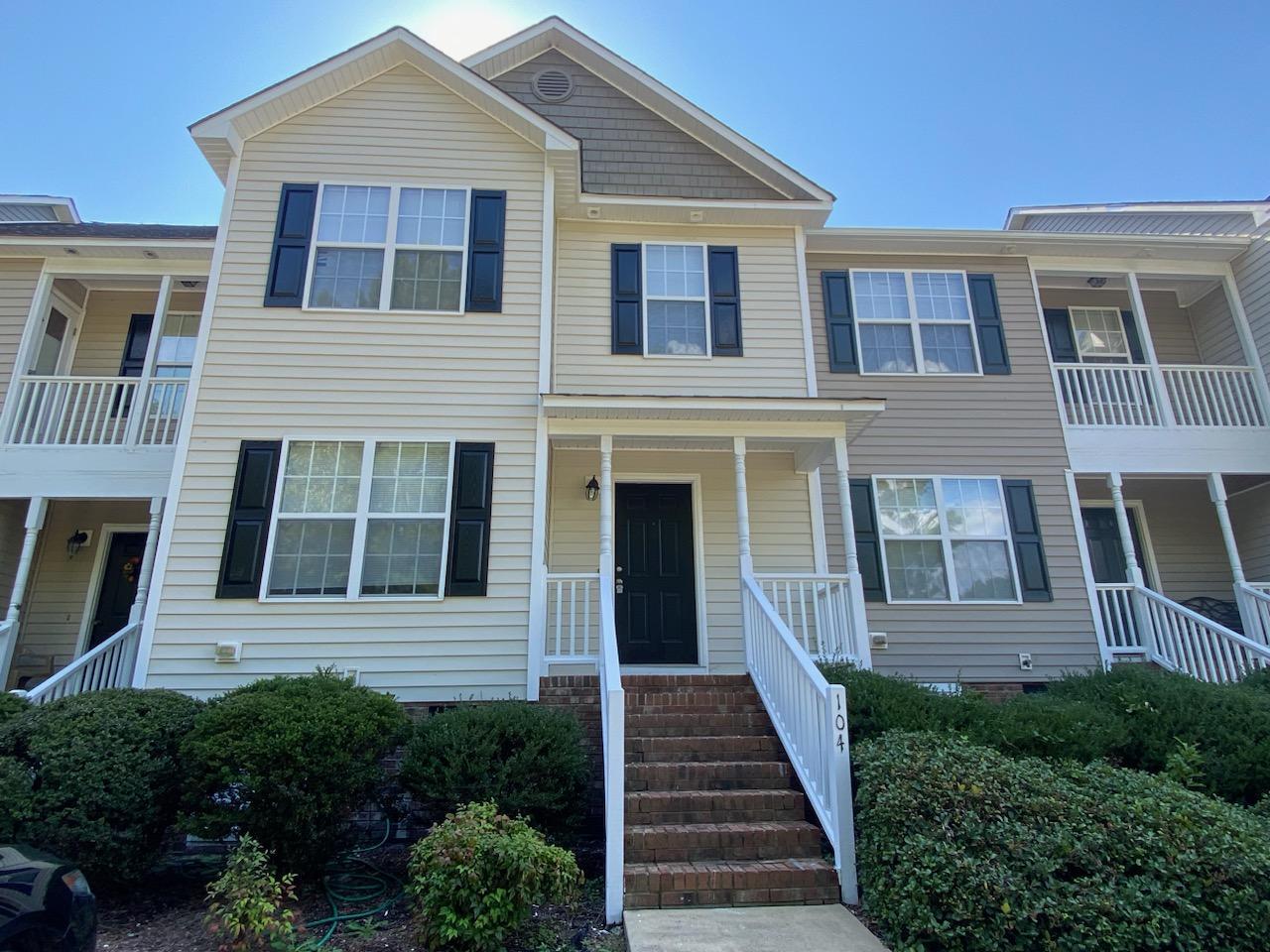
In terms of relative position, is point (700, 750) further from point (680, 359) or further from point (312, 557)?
point (680, 359)

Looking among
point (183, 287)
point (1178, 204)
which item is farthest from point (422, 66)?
point (1178, 204)

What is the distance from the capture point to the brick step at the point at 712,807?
15.5 ft

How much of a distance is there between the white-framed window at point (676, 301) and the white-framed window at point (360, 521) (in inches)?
118

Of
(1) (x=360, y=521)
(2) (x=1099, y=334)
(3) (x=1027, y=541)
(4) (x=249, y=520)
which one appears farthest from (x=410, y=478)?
(2) (x=1099, y=334)

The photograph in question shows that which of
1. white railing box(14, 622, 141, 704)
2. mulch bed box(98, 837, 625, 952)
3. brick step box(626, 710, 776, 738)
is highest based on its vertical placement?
white railing box(14, 622, 141, 704)

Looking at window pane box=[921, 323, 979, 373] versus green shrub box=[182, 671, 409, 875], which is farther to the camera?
window pane box=[921, 323, 979, 373]

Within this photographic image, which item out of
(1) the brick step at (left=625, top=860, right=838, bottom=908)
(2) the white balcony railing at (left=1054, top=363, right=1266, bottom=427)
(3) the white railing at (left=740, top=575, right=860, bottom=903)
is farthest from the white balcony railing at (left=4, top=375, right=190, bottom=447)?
(2) the white balcony railing at (left=1054, top=363, right=1266, bottom=427)

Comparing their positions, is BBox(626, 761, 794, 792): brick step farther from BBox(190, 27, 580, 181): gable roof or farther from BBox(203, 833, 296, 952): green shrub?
BBox(190, 27, 580, 181): gable roof

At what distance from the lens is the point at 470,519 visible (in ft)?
22.5

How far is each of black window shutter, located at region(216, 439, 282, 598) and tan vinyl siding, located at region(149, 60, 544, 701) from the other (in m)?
0.11

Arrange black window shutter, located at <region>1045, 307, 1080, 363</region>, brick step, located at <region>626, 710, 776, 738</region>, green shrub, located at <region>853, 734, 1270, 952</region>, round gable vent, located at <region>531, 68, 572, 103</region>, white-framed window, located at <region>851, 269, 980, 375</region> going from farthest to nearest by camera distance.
Result: black window shutter, located at <region>1045, 307, 1080, 363</region>, round gable vent, located at <region>531, 68, 572, 103</region>, white-framed window, located at <region>851, 269, 980, 375</region>, brick step, located at <region>626, 710, 776, 738</region>, green shrub, located at <region>853, 734, 1270, 952</region>

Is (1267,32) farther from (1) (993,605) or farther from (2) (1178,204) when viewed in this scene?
(1) (993,605)

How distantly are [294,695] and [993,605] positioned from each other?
24.7 feet

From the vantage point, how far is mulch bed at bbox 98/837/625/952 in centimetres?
375
